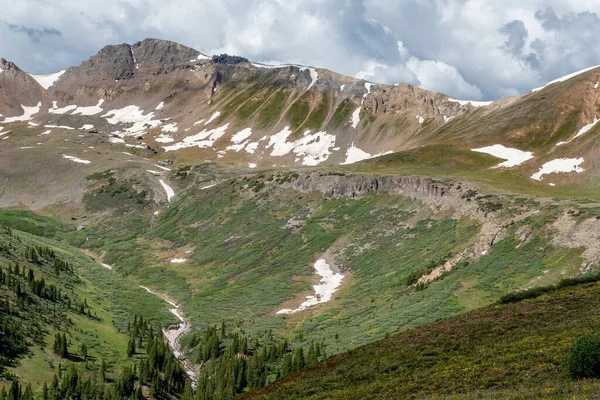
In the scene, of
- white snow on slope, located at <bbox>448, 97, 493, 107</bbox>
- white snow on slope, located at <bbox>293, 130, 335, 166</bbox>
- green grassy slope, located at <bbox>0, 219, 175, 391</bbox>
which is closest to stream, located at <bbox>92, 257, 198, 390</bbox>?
green grassy slope, located at <bbox>0, 219, 175, 391</bbox>

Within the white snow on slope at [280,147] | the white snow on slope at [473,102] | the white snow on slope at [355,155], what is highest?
the white snow on slope at [473,102]

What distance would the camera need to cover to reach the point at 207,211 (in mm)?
125750

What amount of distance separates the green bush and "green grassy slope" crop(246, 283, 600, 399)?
2.41 feet

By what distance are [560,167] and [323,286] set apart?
6072cm

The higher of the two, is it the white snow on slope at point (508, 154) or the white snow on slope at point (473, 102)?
→ the white snow on slope at point (473, 102)

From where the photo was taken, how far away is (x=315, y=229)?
4063 inches

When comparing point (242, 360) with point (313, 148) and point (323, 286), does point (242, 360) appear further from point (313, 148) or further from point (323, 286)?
point (313, 148)

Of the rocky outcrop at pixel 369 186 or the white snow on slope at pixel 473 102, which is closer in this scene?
the rocky outcrop at pixel 369 186

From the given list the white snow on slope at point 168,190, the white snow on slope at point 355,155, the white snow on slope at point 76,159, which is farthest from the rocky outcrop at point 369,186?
the white snow on slope at point 76,159

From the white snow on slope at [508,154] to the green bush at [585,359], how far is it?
324 ft

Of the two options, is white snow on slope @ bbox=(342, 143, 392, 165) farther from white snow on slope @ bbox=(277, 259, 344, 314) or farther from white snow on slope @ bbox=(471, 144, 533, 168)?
white snow on slope @ bbox=(277, 259, 344, 314)

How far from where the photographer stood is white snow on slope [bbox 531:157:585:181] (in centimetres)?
10469

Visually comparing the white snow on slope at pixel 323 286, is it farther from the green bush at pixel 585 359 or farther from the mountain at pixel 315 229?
the green bush at pixel 585 359

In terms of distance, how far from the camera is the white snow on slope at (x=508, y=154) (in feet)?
381
